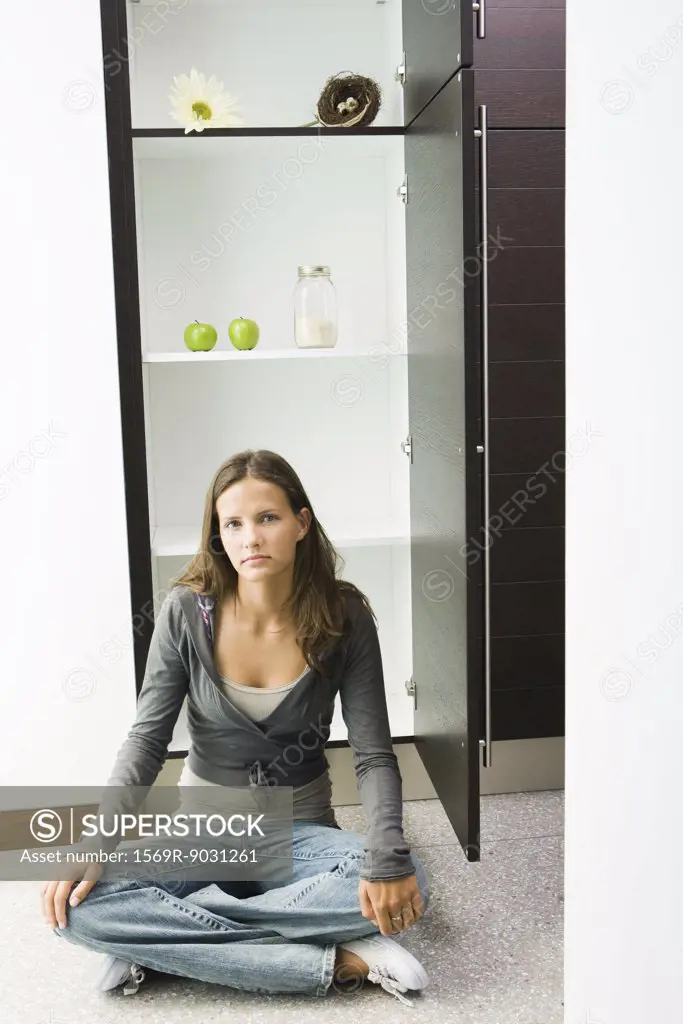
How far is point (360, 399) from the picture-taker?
2715 mm

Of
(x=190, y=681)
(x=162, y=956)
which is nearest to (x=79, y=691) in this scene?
(x=190, y=681)

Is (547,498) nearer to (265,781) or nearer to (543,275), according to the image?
(543,275)

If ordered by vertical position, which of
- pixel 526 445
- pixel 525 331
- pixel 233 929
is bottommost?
pixel 233 929

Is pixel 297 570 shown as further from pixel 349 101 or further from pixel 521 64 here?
pixel 521 64

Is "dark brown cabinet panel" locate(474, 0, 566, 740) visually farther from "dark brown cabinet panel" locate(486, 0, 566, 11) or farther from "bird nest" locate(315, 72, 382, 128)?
"bird nest" locate(315, 72, 382, 128)

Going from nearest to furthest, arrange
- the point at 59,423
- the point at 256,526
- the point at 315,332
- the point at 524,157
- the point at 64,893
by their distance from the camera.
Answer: the point at 64,893 < the point at 256,526 < the point at 59,423 < the point at 524,157 < the point at 315,332

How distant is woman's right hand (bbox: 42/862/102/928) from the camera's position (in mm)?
1718

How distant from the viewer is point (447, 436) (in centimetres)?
197

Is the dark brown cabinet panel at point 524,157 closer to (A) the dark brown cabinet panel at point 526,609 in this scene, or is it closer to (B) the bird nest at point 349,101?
(B) the bird nest at point 349,101

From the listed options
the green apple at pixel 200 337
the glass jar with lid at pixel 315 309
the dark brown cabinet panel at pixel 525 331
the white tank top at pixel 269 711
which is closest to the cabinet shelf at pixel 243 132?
the glass jar with lid at pixel 315 309

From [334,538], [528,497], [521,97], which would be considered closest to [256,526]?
[334,538]
